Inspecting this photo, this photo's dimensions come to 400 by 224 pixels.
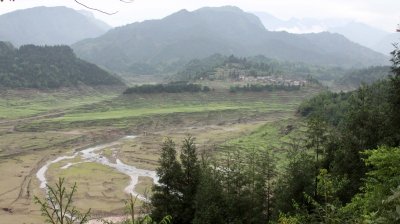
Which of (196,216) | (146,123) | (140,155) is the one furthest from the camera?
(146,123)

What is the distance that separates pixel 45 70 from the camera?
168 meters

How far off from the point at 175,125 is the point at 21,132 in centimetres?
3587

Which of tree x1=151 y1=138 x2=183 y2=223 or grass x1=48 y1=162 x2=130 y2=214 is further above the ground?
tree x1=151 y1=138 x2=183 y2=223

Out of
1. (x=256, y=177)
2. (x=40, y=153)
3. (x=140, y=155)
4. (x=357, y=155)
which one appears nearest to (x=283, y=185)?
(x=256, y=177)

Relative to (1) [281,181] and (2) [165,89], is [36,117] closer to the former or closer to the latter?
(2) [165,89]

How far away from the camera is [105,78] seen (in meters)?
187

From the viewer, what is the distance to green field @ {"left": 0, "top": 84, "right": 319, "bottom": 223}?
5856cm

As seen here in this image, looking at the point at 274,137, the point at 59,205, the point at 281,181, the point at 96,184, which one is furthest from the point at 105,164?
the point at 59,205

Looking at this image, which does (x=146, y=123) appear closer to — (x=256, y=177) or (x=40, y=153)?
(x=40, y=153)

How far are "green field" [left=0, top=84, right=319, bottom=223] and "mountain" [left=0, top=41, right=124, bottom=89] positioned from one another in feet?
21.5

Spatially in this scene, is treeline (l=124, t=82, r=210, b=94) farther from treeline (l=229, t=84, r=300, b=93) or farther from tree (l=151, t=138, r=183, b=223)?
tree (l=151, t=138, r=183, b=223)

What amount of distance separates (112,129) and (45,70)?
7508 centimetres

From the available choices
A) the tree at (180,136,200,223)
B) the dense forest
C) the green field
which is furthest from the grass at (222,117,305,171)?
the tree at (180,136,200,223)

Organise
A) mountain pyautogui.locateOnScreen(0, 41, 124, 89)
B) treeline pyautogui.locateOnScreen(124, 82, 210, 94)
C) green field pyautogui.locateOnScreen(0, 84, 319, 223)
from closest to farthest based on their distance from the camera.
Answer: green field pyautogui.locateOnScreen(0, 84, 319, 223) < treeline pyautogui.locateOnScreen(124, 82, 210, 94) < mountain pyautogui.locateOnScreen(0, 41, 124, 89)
